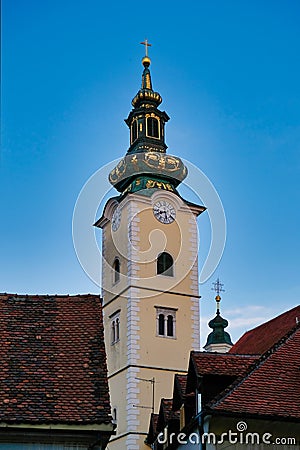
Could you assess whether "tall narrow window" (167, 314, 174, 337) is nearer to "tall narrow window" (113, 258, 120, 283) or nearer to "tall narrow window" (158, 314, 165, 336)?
"tall narrow window" (158, 314, 165, 336)

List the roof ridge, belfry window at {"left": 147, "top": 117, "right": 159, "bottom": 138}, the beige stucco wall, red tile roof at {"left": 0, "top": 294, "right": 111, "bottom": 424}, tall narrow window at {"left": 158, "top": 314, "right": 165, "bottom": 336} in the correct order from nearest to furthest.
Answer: red tile roof at {"left": 0, "top": 294, "right": 111, "bottom": 424} < the roof ridge < the beige stucco wall < tall narrow window at {"left": 158, "top": 314, "right": 165, "bottom": 336} < belfry window at {"left": 147, "top": 117, "right": 159, "bottom": 138}

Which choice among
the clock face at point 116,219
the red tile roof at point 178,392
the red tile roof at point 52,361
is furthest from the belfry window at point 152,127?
the red tile roof at point 52,361

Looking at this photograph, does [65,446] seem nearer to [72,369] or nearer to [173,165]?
[72,369]

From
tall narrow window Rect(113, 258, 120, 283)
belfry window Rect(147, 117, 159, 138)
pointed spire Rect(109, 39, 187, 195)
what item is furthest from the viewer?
belfry window Rect(147, 117, 159, 138)

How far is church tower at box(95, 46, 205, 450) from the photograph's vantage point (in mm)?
47219

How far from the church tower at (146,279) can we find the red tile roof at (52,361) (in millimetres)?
27665

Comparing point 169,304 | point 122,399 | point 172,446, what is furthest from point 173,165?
point 172,446

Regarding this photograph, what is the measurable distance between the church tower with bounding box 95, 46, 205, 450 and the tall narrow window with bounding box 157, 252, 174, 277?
0.06 meters

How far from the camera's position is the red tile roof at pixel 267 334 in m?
39.7

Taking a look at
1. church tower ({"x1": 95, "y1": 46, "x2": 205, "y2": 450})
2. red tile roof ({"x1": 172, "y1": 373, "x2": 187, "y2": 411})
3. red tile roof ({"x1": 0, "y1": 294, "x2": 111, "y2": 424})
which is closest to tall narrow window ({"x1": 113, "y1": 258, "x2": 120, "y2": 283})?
church tower ({"x1": 95, "y1": 46, "x2": 205, "y2": 450})

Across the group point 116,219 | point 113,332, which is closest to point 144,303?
point 113,332

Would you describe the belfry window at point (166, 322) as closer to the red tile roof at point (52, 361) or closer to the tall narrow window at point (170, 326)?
the tall narrow window at point (170, 326)

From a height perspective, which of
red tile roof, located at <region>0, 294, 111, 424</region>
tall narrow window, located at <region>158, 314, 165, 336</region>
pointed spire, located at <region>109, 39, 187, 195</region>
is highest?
pointed spire, located at <region>109, 39, 187, 195</region>

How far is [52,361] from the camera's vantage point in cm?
1688
